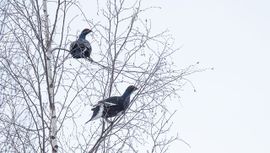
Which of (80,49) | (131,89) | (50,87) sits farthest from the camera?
(80,49)

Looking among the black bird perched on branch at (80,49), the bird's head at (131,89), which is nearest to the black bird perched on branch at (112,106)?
the bird's head at (131,89)

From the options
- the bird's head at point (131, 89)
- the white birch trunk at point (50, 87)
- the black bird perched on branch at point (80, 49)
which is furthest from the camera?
the black bird perched on branch at point (80, 49)

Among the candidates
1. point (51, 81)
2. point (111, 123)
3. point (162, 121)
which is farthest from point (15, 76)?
point (162, 121)

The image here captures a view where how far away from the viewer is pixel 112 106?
7.00 meters

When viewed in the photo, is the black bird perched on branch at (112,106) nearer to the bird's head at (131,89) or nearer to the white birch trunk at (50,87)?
the bird's head at (131,89)

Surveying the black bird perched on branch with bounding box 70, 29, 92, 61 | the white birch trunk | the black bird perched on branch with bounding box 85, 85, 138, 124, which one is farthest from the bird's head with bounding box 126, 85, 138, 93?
the white birch trunk

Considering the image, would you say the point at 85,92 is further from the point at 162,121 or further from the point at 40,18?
the point at 162,121

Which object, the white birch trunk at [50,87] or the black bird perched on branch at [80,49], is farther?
the black bird perched on branch at [80,49]

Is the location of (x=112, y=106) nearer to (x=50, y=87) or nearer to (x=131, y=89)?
(x=131, y=89)

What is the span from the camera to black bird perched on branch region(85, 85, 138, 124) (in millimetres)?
6867

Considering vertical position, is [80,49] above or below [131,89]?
above

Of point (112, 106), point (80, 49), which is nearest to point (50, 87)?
point (80, 49)

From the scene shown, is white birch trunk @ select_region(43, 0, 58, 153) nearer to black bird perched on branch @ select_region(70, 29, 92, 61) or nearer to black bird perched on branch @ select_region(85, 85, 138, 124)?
black bird perched on branch @ select_region(70, 29, 92, 61)

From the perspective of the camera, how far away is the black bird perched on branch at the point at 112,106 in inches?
270
